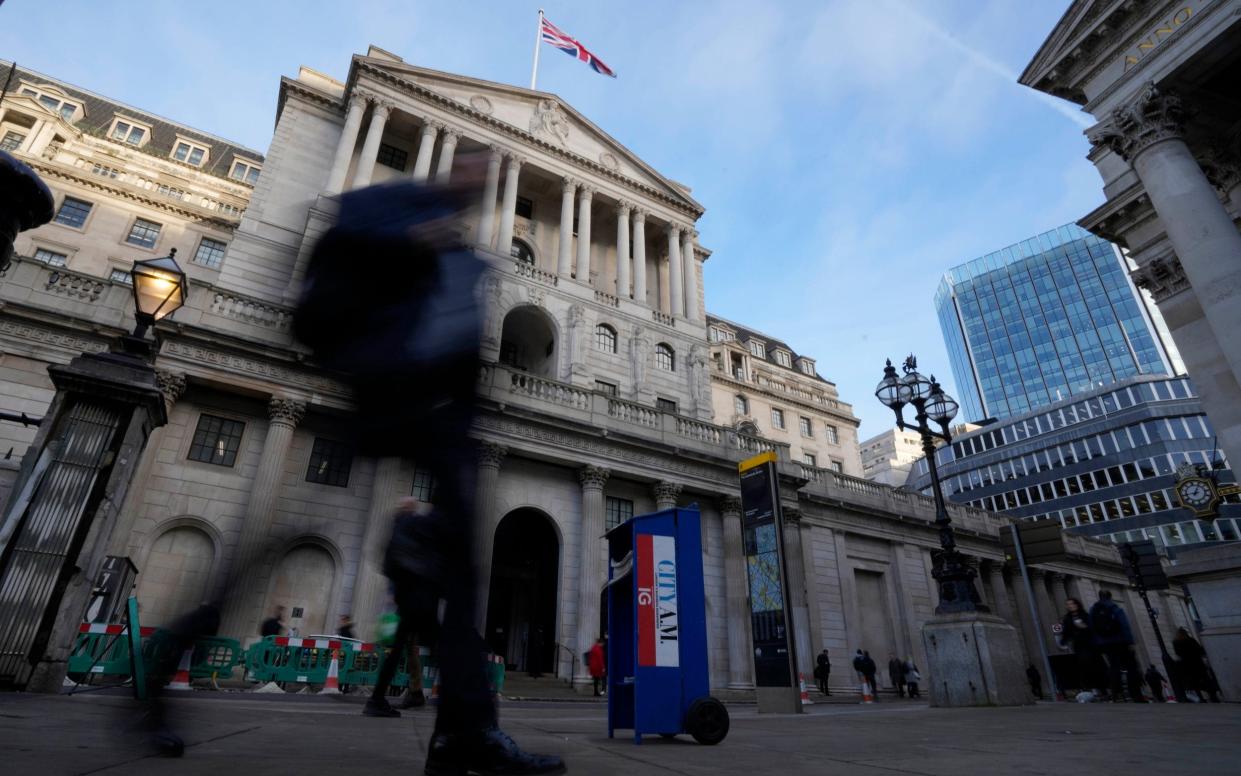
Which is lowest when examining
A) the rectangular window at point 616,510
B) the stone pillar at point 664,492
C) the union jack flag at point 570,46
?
the rectangular window at point 616,510

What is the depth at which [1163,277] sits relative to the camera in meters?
15.3

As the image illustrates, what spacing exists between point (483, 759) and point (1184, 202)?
15.2m

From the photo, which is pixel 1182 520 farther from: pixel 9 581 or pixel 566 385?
pixel 9 581

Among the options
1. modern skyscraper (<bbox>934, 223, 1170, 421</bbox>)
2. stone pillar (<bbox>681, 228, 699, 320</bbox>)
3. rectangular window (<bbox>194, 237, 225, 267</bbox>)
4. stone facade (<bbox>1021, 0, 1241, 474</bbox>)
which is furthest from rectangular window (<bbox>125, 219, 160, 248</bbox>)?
modern skyscraper (<bbox>934, 223, 1170, 421</bbox>)

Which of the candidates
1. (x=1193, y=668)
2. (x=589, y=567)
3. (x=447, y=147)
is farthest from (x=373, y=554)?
(x=1193, y=668)

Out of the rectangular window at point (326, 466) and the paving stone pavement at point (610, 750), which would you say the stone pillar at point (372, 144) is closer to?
the rectangular window at point (326, 466)

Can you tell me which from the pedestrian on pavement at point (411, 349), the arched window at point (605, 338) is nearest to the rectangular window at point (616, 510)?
the arched window at point (605, 338)

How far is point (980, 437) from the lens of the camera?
76625 millimetres

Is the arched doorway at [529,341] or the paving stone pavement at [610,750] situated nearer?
the paving stone pavement at [610,750]

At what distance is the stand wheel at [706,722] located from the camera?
4598 millimetres

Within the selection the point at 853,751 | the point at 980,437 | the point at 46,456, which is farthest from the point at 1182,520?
the point at 46,456

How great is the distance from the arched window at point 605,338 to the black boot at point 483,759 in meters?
22.8

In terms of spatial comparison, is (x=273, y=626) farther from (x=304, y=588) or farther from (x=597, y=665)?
(x=597, y=665)

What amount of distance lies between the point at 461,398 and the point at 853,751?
307cm
